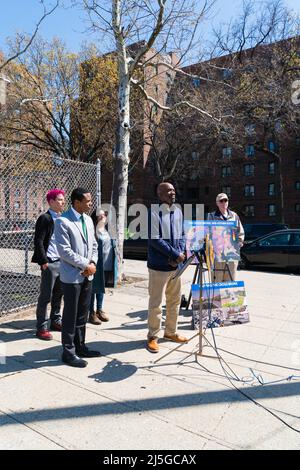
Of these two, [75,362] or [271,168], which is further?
[271,168]

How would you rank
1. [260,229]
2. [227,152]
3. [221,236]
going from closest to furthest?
[221,236]
[260,229]
[227,152]

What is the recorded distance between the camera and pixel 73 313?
3.94m

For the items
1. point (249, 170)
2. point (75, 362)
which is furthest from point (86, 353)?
point (249, 170)

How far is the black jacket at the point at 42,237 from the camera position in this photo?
15.9 feet

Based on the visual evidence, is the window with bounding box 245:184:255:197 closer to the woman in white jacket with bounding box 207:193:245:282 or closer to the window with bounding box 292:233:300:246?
the window with bounding box 292:233:300:246

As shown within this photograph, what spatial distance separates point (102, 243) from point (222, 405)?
10.1 ft

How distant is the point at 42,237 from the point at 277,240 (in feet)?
29.0

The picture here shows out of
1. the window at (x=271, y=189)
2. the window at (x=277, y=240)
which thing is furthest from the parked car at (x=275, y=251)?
the window at (x=271, y=189)

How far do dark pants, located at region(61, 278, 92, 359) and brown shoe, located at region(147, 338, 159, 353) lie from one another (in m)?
0.82

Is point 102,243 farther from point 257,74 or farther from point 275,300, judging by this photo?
point 257,74

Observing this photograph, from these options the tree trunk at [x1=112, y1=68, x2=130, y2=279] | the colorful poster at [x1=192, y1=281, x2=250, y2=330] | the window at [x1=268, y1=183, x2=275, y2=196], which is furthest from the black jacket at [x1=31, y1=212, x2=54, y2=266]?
the window at [x1=268, y1=183, x2=275, y2=196]

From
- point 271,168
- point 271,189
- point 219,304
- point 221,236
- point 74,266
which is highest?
point 271,168

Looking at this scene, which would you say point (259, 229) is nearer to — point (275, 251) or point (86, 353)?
point (275, 251)
